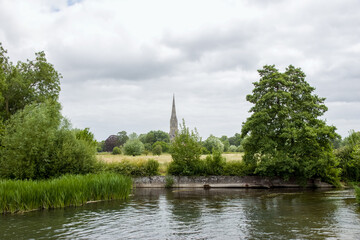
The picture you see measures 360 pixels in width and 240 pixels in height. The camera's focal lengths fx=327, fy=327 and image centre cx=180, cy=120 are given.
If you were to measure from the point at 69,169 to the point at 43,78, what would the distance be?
70.8 ft

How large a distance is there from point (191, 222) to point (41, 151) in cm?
1866

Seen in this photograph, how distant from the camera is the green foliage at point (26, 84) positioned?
145 ft

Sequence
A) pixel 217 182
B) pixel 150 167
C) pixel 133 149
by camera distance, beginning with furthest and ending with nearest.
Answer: pixel 133 149 → pixel 150 167 → pixel 217 182

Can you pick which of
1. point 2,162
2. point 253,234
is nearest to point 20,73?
point 2,162

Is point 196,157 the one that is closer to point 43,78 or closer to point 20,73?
point 43,78

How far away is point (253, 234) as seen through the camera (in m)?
14.1

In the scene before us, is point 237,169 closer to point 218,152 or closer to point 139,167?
point 218,152

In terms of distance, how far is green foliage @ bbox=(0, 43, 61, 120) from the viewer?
44.2 metres

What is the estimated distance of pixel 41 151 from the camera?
30016 millimetres

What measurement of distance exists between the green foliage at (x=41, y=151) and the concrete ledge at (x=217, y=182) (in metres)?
9.74

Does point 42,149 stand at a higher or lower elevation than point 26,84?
lower

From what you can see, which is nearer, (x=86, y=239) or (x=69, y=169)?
(x=86, y=239)

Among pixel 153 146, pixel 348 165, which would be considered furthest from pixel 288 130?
pixel 153 146

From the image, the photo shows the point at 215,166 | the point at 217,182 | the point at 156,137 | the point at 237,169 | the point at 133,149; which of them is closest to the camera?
the point at 237,169
